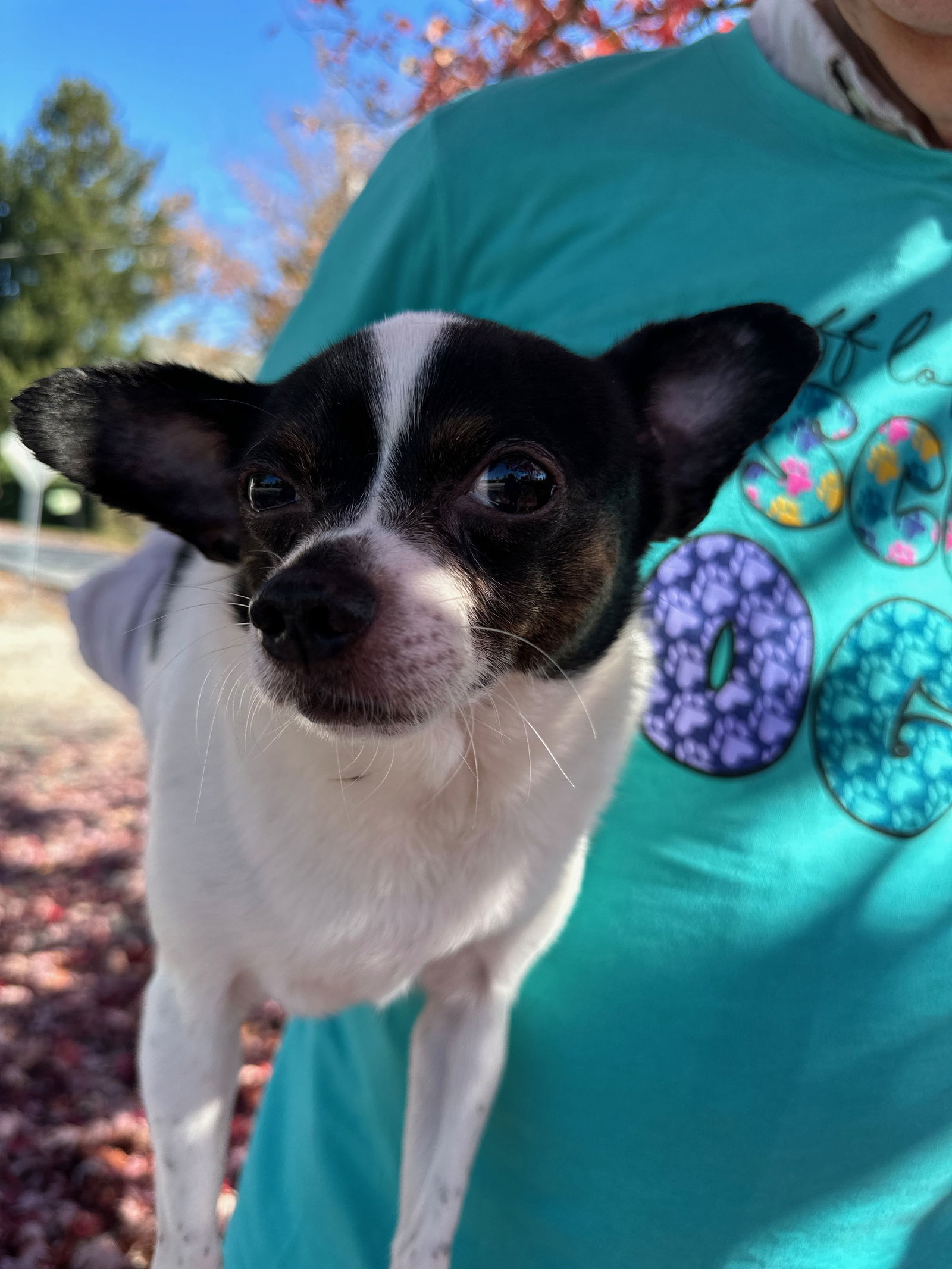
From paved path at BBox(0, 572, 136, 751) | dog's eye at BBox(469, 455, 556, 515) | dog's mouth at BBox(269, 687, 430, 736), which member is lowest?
paved path at BBox(0, 572, 136, 751)

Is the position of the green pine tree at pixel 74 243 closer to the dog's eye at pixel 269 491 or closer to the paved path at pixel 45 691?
the paved path at pixel 45 691

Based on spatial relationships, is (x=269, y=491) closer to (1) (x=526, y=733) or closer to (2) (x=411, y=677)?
(2) (x=411, y=677)

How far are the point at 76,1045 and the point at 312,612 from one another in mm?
3375

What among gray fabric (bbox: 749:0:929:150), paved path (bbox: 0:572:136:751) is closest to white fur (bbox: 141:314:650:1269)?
gray fabric (bbox: 749:0:929:150)

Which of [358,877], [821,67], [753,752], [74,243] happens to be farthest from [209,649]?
[74,243]

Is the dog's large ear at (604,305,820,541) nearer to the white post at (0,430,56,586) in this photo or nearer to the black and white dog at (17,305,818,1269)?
the black and white dog at (17,305,818,1269)

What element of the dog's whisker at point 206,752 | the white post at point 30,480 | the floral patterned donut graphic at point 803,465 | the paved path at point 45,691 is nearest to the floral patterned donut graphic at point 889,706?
the floral patterned donut graphic at point 803,465

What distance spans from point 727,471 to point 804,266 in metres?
0.36

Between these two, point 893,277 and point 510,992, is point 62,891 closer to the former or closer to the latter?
point 510,992

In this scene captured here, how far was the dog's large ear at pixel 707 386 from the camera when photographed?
129cm

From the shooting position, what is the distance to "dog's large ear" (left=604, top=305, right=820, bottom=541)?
1288mm

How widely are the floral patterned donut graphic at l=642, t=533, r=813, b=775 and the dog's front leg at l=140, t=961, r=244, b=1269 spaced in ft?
2.64

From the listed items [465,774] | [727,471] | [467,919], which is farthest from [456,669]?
[727,471]

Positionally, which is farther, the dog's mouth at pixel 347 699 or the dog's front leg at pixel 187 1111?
the dog's front leg at pixel 187 1111
